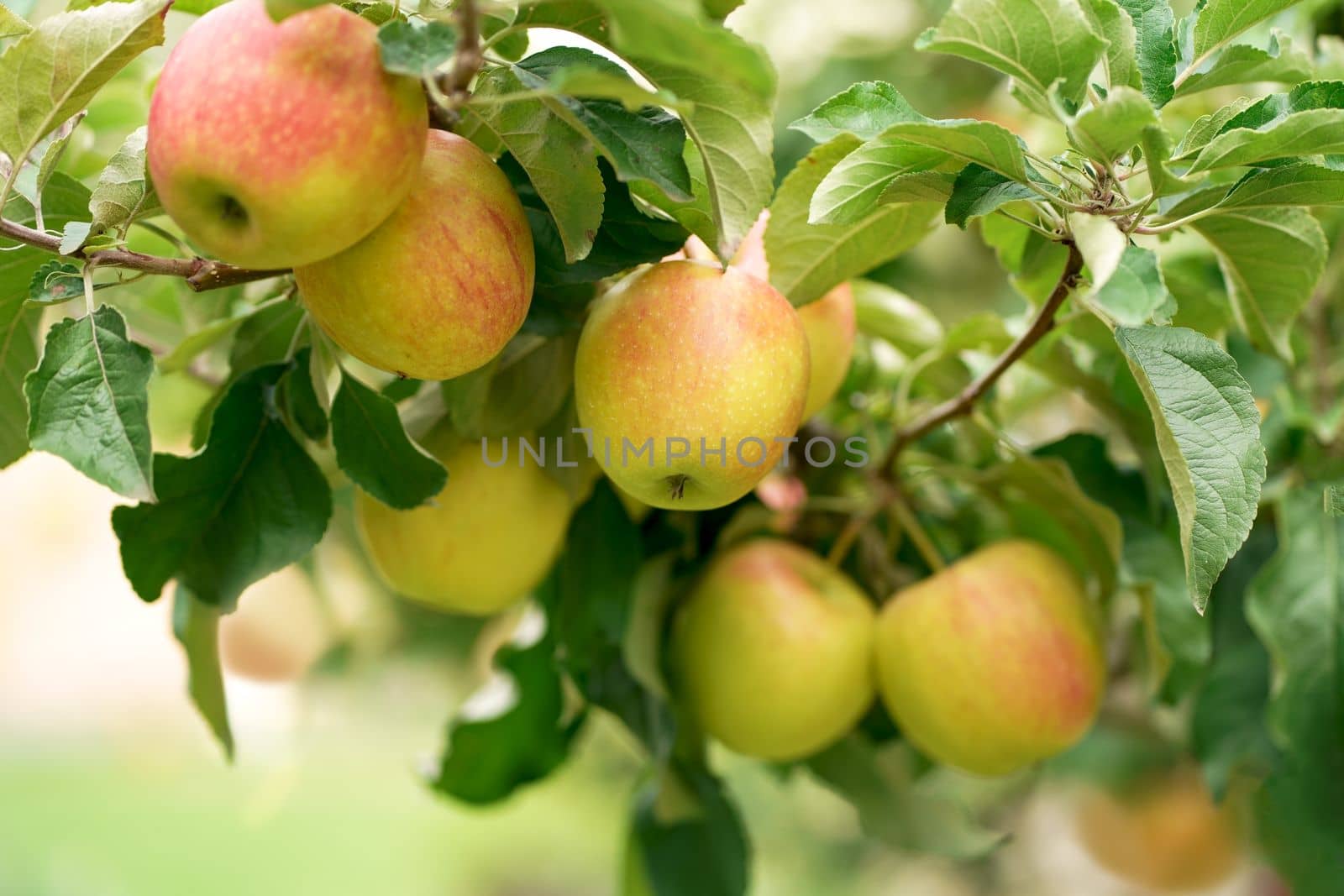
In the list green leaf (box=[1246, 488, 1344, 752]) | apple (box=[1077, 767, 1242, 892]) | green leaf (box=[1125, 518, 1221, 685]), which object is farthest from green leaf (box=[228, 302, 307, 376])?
apple (box=[1077, 767, 1242, 892])

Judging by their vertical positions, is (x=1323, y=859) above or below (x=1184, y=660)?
below

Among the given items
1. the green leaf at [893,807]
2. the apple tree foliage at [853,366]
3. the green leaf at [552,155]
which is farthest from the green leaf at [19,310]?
the green leaf at [893,807]

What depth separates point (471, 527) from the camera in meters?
0.68

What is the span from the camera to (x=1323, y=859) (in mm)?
814

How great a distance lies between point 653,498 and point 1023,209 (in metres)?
0.24

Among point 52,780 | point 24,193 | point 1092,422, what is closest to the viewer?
point 24,193

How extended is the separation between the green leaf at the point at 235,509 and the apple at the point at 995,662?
0.38m

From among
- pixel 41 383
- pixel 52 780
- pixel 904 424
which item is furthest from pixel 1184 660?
pixel 52 780

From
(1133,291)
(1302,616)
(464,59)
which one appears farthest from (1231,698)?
(464,59)

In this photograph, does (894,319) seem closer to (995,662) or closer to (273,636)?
(995,662)

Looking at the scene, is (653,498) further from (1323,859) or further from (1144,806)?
(1144,806)

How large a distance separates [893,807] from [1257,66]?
56 centimetres

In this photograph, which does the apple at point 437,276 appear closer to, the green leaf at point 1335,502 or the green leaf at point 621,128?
the green leaf at point 621,128

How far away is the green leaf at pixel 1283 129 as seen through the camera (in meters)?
0.44
